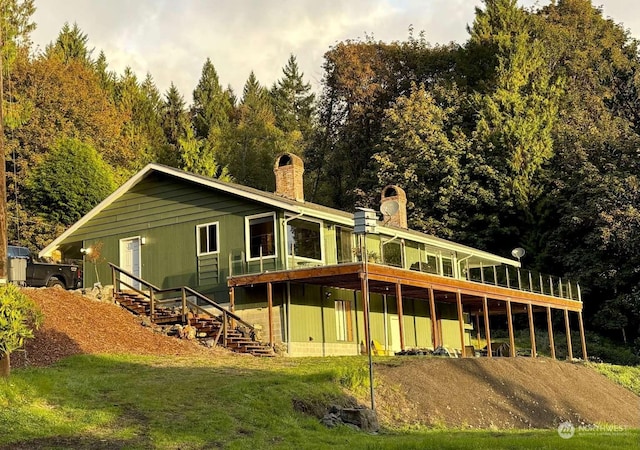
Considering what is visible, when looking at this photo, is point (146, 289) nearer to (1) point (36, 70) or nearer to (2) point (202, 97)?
(1) point (36, 70)

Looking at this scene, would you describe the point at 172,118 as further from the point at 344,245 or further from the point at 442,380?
the point at 442,380

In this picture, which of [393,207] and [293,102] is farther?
[293,102]

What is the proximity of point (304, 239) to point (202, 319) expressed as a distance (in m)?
4.18

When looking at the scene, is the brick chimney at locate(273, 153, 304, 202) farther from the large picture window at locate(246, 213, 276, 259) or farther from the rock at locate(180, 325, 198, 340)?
the rock at locate(180, 325, 198, 340)

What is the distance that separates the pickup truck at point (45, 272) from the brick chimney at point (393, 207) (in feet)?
40.5

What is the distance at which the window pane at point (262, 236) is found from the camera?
2484 cm

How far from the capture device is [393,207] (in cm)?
3297

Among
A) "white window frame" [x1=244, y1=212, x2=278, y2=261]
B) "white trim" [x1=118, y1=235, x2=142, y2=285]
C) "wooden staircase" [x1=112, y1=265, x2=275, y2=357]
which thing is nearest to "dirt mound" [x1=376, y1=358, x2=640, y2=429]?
"wooden staircase" [x1=112, y1=265, x2=275, y2=357]

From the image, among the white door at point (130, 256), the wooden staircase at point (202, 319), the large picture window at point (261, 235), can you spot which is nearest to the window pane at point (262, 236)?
the large picture window at point (261, 235)

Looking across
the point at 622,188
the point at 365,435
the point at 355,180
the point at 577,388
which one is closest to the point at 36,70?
the point at 355,180

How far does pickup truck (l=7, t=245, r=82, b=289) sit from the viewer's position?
25.2 m

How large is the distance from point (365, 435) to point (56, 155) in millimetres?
33909

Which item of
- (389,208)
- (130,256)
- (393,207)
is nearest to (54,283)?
(130,256)

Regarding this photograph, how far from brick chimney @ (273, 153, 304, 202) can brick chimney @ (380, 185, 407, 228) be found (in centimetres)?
564
